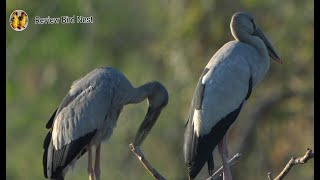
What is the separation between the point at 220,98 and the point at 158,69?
563cm

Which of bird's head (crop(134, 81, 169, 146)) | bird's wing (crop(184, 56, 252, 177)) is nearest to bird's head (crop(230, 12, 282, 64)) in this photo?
bird's wing (crop(184, 56, 252, 177))

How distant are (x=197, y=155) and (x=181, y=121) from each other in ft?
16.6

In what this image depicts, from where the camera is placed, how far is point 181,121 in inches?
429

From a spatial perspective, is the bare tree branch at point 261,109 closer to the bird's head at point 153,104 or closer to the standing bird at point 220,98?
the bird's head at point 153,104

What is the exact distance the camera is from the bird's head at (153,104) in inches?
259

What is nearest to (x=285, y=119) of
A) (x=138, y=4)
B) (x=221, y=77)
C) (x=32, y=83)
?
(x=138, y=4)

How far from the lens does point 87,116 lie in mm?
6379

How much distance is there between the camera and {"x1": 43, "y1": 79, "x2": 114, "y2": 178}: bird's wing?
6336 mm

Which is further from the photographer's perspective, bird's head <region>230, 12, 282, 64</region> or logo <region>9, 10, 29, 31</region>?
logo <region>9, 10, 29, 31</region>

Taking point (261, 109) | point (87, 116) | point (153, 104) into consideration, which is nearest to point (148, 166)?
point (87, 116)

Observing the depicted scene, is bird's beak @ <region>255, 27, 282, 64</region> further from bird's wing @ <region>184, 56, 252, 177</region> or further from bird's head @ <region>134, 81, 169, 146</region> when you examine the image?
bird's head @ <region>134, 81, 169, 146</region>

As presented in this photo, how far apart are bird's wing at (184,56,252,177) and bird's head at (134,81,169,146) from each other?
0.52 m

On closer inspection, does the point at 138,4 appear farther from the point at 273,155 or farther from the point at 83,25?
the point at 273,155

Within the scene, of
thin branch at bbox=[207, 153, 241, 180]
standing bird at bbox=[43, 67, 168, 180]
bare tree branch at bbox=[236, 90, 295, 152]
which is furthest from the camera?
bare tree branch at bbox=[236, 90, 295, 152]
